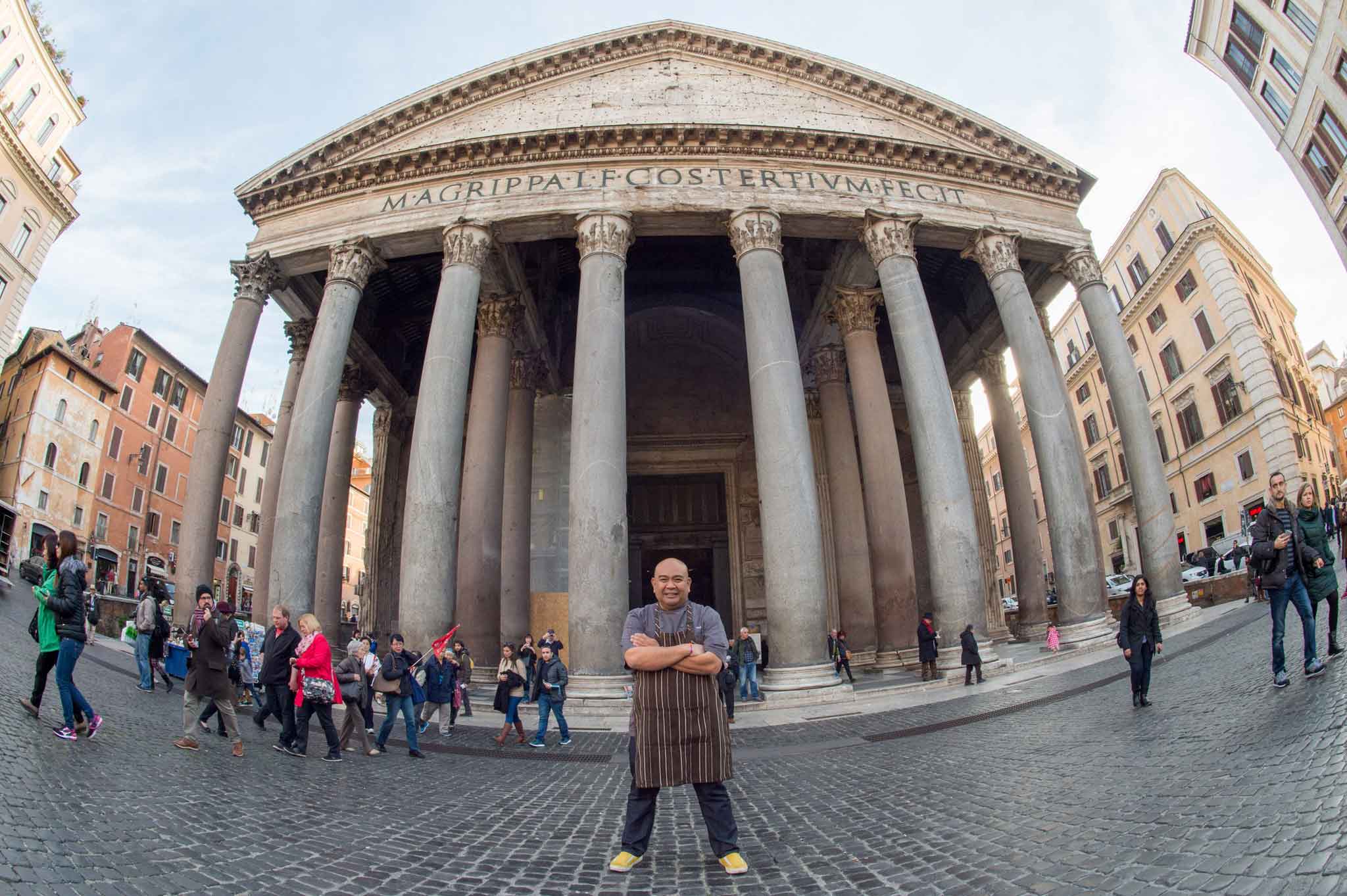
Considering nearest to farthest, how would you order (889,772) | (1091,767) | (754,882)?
(754,882) < (1091,767) < (889,772)

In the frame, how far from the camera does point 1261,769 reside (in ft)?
10.9

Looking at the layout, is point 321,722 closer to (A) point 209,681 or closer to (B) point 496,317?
(A) point 209,681

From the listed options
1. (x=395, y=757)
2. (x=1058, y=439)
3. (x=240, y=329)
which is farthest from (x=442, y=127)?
(x=1058, y=439)

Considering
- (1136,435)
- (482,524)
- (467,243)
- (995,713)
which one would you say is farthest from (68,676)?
(1136,435)

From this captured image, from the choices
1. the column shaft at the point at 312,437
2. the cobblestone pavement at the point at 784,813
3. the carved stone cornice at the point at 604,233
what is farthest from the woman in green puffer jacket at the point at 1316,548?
the column shaft at the point at 312,437

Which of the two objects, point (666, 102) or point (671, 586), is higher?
point (666, 102)

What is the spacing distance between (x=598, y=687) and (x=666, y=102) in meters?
13.4

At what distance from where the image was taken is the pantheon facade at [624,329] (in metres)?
11.2

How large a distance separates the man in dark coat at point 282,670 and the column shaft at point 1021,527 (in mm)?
15106

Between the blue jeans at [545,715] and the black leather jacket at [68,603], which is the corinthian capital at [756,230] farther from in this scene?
the black leather jacket at [68,603]

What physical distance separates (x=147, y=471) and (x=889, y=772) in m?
40.8

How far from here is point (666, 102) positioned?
15.5m

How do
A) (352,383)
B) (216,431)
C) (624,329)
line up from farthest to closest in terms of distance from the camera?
1. (352,383)
2. (624,329)
3. (216,431)

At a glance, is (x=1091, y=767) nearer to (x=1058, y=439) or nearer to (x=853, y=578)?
(x=1058, y=439)
